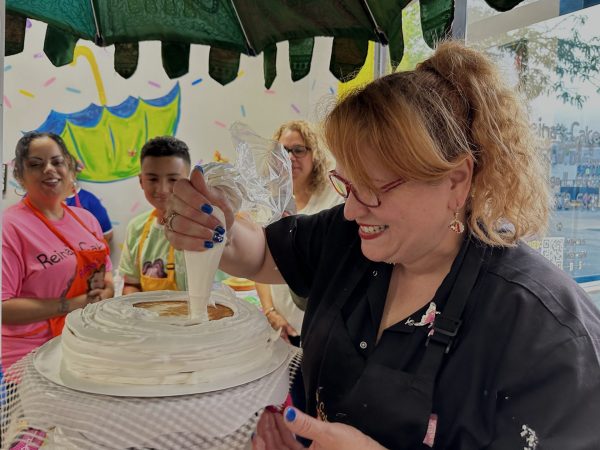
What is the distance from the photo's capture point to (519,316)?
0.79m

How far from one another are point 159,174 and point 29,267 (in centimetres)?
60

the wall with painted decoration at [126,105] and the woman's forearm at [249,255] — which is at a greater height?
the wall with painted decoration at [126,105]

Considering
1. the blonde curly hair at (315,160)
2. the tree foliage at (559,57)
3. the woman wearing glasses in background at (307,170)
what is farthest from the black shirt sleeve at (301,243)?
the tree foliage at (559,57)

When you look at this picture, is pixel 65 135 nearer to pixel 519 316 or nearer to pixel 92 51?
pixel 92 51

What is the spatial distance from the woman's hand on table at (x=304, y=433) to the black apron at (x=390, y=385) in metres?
0.12

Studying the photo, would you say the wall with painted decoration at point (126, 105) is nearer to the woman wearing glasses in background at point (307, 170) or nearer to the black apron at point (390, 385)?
the woman wearing glasses in background at point (307, 170)

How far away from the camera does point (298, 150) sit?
7.67 feet

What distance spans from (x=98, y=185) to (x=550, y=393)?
3154 mm

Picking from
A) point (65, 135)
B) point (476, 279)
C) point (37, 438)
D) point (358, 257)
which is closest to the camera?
point (37, 438)

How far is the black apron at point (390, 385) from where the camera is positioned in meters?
0.81

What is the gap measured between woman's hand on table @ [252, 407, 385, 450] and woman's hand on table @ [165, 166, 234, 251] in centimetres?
31

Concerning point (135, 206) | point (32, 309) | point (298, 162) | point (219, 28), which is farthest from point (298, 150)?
point (135, 206)

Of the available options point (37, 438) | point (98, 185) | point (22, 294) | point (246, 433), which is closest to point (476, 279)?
point (246, 433)

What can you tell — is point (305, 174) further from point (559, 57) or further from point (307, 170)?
point (559, 57)
